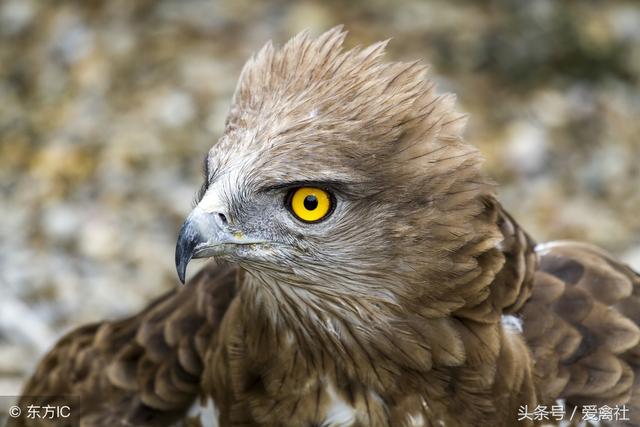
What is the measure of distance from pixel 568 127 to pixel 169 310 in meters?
3.34

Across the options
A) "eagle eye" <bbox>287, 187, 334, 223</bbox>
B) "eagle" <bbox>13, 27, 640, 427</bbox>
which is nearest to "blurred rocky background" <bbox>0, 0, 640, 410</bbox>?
"eagle" <bbox>13, 27, 640, 427</bbox>

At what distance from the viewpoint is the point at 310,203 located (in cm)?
269

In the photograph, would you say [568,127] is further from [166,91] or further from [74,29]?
[74,29]

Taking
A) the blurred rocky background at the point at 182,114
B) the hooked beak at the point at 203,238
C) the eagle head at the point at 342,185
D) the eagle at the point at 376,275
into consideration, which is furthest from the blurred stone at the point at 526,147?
the hooked beak at the point at 203,238

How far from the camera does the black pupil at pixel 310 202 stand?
2677 millimetres

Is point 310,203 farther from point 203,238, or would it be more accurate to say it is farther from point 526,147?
point 526,147

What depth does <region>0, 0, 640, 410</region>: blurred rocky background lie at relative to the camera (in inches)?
212

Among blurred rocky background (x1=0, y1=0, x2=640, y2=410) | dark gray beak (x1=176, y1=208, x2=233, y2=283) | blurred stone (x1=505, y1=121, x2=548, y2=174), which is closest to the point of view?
dark gray beak (x1=176, y1=208, x2=233, y2=283)

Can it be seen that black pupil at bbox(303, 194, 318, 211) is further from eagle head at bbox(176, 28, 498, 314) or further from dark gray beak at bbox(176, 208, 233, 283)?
dark gray beak at bbox(176, 208, 233, 283)

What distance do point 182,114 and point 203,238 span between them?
3.64m

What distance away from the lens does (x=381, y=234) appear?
274 centimetres

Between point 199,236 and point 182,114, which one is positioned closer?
point 199,236

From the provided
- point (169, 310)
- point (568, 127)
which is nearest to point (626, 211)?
point (568, 127)

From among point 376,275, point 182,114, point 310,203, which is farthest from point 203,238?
Result: point 182,114
